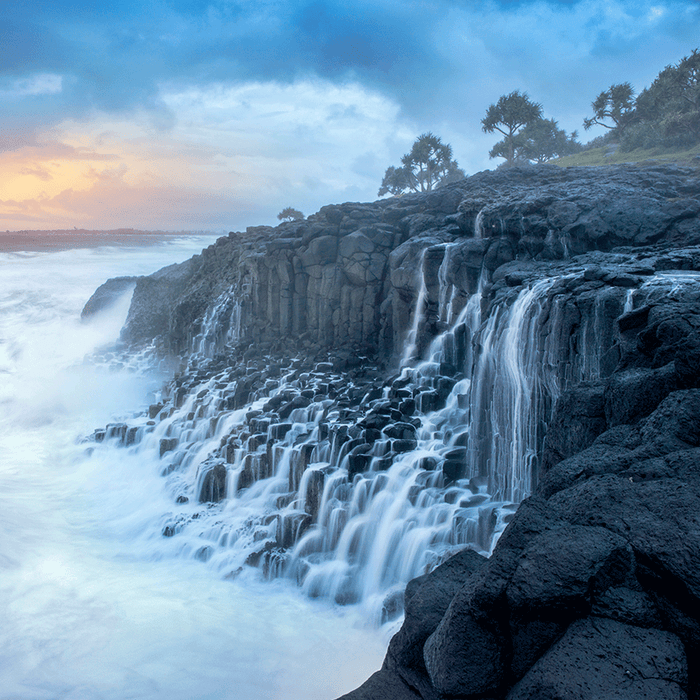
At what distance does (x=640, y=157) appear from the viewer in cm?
3816

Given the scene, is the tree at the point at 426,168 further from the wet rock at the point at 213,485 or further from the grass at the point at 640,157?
the wet rock at the point at 213,485

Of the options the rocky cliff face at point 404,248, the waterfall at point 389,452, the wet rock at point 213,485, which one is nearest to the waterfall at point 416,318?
the waterfall at point 389,452

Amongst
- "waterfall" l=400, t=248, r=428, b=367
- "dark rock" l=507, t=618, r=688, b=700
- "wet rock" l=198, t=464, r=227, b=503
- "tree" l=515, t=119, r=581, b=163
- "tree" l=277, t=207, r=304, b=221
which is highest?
"tree" l=515, t=119, r=581, b=163

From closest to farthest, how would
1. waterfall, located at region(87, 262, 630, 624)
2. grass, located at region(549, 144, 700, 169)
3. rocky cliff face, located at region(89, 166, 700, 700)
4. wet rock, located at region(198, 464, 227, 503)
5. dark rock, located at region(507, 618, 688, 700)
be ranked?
dark rock, located at region(507, 618, 688, 700) < rocky cliff face, located at region(89, 166, 700, 700) < waterfall, located at region(87, 262, 630, 624) < wet rock, located at region(198, 464, 227, 503) < grass, located at region(549, 144, 700, 169)

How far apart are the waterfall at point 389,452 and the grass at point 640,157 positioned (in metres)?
17.9

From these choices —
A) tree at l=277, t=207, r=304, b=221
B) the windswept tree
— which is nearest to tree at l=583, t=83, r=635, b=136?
the windswept tree

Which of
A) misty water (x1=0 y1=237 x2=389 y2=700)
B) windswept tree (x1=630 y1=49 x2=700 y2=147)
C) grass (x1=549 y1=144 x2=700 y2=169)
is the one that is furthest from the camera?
windswept tree (x1=630 y1=49 x2=700 y2=147)

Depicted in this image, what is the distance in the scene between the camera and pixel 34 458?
2462 cm

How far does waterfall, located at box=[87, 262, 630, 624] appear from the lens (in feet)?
43.4

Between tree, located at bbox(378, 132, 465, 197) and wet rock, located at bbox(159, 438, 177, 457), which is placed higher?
tree, located at bbox(378, 132, 465, 197)

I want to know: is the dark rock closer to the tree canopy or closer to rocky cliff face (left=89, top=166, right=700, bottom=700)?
rocky cliff face (left=89, top=166, right=700, bottom=700)

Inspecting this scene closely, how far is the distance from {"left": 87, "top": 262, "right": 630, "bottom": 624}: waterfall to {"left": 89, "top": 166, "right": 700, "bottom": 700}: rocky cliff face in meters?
0.07

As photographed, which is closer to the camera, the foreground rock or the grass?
the foreground rock

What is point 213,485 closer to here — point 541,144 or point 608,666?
point 608,666
